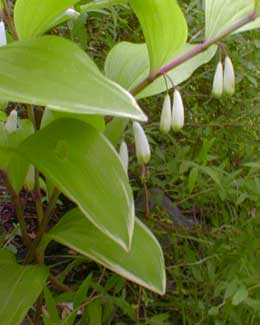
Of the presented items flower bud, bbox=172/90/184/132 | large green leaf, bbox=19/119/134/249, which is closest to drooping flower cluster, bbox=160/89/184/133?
flower bud, bbox=172/90/184/132

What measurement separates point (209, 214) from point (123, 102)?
0.68 m

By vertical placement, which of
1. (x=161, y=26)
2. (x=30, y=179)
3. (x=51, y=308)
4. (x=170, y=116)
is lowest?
(x=51, y=308)

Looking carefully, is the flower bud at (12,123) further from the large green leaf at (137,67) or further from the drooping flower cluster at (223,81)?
the drooping flower cluster at (223,81)

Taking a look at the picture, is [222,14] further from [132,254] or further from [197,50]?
[132,254]

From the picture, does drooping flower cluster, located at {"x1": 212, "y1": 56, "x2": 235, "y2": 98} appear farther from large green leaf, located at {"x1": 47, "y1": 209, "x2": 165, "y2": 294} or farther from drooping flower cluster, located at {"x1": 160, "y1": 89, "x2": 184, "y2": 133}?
large green leaf, located at {"x1": 47, "y1": 209, "x2": 165, "y2": 294}

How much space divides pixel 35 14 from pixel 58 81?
16 centimetres

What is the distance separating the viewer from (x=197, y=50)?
68cm

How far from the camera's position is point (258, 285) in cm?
82

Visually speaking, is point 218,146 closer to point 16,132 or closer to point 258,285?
point 258,285

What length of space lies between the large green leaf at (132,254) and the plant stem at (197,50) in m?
0.19

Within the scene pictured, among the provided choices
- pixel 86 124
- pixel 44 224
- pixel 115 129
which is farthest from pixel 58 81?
pixel 44 224

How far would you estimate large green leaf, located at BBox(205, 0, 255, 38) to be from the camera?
0.68 metres

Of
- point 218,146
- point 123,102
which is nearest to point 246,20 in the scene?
point 123,102

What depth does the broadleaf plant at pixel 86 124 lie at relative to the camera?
521 millimetres
